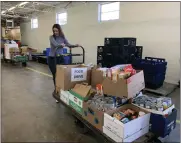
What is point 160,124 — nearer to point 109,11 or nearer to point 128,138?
point 128,138

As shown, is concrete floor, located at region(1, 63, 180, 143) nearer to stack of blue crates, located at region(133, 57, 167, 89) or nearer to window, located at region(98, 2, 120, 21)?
stack of blue crates, located at region(133, 57, 167, 89)

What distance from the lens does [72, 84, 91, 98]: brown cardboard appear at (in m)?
2.12

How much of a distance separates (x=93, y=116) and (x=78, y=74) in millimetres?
800

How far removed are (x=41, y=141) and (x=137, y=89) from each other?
1264 mm

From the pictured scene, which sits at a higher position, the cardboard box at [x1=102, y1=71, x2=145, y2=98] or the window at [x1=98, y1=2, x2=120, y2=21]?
the window at [x1=98, y1=2, x2=120, y2=21]

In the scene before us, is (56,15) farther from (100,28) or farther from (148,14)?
(148,14)

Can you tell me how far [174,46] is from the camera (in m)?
4.30

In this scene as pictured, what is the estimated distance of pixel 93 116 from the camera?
185cm

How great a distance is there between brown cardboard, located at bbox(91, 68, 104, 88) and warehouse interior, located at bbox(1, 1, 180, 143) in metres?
0.63

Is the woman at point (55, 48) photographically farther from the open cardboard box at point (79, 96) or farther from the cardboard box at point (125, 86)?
the cardboard box at point (125, 86)

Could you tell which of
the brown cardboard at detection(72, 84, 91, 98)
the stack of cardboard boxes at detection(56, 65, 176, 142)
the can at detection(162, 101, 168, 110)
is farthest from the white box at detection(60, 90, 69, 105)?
the can at detection(162, 101, 168, 110)

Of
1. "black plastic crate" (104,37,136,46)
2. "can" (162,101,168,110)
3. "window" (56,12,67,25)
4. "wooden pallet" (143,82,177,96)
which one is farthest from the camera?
→ "window" (56,12,67,25)

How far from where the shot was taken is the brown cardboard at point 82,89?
2.12 metres

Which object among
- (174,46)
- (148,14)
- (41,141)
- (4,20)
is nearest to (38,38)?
(4,20)
